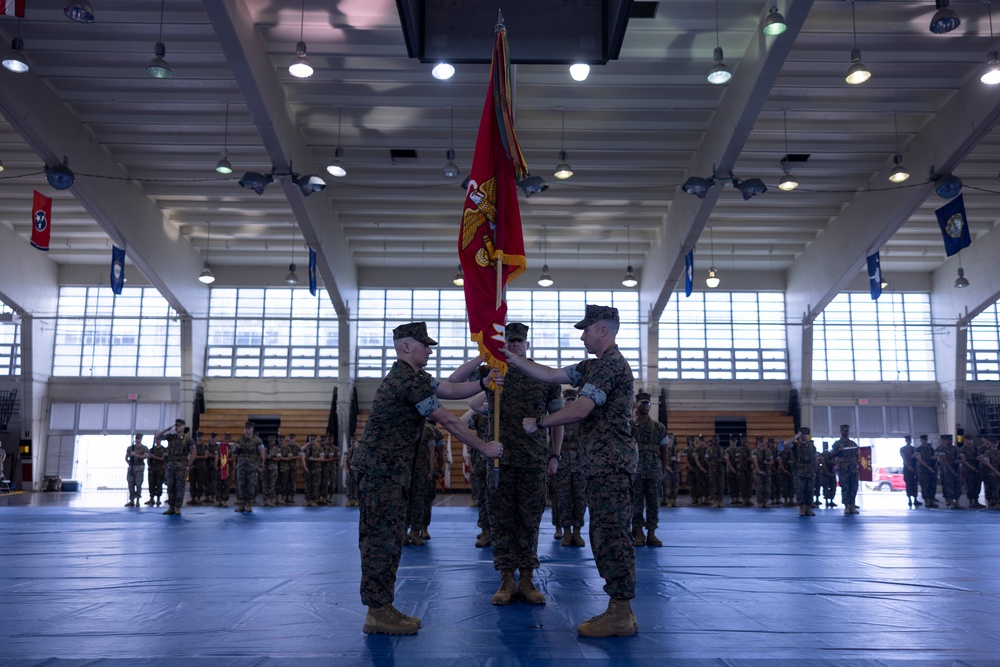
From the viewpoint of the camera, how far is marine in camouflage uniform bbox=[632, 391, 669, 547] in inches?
340

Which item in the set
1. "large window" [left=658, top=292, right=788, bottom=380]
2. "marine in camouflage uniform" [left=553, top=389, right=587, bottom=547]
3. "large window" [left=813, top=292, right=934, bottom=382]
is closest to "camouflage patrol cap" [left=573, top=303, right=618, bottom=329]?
"marine in camouflage uniform" [left=553, top=389, right=587, bottom=547]

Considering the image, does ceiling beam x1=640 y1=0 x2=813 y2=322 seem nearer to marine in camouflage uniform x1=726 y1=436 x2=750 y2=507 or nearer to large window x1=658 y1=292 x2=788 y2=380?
large window x1=658 y1=292 x2=788 y2=380

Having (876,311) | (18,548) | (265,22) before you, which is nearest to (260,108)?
(265,22)

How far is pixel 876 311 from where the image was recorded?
25281mm

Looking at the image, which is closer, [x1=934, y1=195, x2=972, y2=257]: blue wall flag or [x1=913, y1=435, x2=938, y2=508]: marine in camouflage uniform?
[x1=934, y1=195, x2=972, y2=257]: blue wall flag

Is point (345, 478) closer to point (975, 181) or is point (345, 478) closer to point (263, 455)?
point (263, 455)

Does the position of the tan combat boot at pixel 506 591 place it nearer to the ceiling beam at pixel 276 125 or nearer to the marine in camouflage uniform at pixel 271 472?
the ceiling beam at pixel 276 125

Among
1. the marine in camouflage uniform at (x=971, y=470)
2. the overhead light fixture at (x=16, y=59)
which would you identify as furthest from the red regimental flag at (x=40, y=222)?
the marine in camouflage uniform at (x=971, y=470)

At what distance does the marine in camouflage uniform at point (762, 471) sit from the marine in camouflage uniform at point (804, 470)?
281 cm

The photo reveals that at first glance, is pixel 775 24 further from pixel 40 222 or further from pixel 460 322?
pixel 460 322

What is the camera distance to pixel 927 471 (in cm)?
1728

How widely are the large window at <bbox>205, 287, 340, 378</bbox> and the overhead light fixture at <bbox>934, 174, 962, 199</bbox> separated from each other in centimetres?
1787

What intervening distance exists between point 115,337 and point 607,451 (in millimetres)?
24827

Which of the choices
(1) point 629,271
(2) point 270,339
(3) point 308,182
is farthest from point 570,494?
(2) point 270,339
